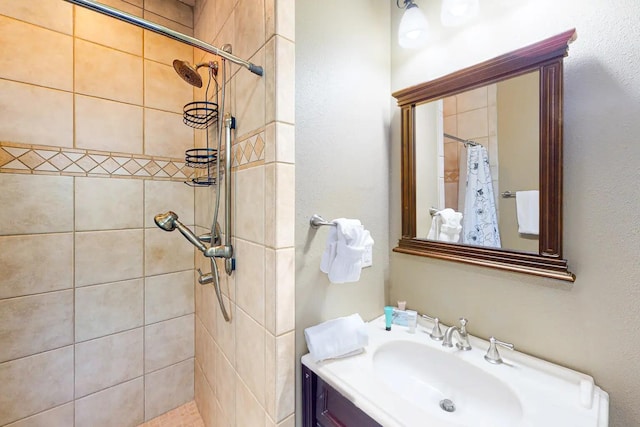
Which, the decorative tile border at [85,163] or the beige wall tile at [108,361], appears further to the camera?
the beige wall tile at [108,361]

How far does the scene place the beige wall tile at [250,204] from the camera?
3.07ft

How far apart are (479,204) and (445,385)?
0.69m

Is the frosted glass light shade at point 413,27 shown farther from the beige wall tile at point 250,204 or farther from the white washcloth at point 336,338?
the white washcloth at point 336,338

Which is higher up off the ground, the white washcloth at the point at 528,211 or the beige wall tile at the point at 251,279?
the white washcloth at the point at 528,211

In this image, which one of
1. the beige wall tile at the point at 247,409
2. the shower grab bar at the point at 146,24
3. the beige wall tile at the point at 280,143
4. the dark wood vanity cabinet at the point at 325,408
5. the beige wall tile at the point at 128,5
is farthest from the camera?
the beige wall tile at the point at 128,5

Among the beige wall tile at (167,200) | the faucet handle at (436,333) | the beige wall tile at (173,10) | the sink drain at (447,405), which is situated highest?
the beige wall tile at (173,10)

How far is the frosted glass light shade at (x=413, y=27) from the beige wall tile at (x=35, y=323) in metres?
2.05

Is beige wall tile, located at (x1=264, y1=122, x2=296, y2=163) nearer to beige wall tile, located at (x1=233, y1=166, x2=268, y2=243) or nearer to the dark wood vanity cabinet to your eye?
beige wall tile, located at (x1=233, y1=166, x2=268, y2=243)

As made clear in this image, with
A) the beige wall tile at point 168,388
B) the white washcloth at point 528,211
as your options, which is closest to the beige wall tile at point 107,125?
the beige wall tile at point 168,388

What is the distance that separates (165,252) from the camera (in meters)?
1.62

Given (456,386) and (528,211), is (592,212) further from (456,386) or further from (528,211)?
(456,386)

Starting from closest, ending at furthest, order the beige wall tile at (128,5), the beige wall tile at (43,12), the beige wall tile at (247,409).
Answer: the beige wall tile at (247,409)
the beige wall tile at (43,12)
the beige wall tile at (128,5)

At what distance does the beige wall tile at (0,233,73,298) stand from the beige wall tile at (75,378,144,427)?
66cm

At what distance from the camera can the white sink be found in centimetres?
66
